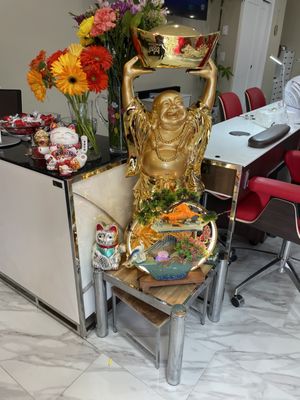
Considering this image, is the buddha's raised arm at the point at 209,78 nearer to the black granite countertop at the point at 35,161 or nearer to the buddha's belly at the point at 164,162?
the buddha's belly at the point at 164,162

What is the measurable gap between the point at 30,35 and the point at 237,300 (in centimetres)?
241

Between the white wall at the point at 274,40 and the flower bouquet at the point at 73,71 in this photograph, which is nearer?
the flower bouquet at the point at 73,71

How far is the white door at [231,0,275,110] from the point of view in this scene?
4.16 metres

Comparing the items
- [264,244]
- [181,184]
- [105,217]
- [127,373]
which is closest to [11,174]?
[105,217]

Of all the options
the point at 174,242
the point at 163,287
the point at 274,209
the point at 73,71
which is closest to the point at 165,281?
the point at 163,287

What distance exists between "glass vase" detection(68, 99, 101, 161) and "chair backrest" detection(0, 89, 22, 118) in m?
0.81

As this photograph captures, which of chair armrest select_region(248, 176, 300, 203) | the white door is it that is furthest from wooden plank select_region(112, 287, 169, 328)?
the white door

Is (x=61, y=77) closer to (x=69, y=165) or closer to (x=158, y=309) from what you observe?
(x=69, y=165)

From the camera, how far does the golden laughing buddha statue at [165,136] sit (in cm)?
108

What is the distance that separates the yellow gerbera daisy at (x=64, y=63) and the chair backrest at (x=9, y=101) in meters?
1.01

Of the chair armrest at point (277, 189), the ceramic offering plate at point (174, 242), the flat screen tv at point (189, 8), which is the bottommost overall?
the ceramic offering plate at point (174, 242)

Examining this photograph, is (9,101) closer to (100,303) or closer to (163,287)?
(100,303)

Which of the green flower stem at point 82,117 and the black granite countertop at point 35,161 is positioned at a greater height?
the green flower stem at point 82,117

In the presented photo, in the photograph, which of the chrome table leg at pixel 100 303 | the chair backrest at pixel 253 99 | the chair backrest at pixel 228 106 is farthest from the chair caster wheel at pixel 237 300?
the chair backrest at pixel 253 99
